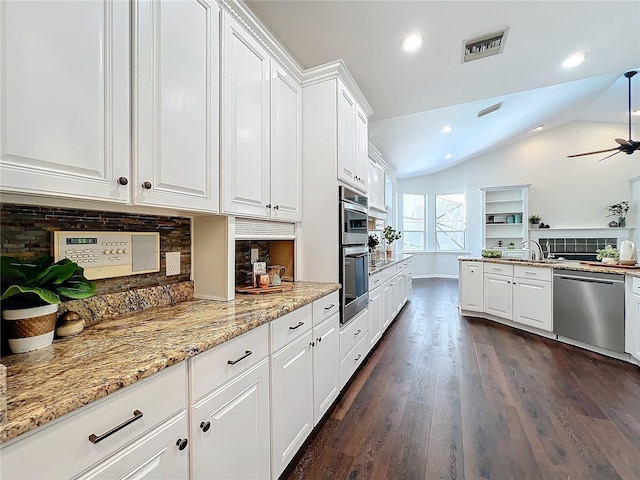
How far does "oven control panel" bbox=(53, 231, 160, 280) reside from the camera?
1.14 meters

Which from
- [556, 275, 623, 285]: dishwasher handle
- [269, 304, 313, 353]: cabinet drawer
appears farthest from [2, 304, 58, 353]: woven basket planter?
[556, 275, 623, 285]: dishwasher handle

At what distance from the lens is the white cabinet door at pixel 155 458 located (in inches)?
27.7

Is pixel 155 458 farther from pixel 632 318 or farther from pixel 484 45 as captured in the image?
pixel 632 318

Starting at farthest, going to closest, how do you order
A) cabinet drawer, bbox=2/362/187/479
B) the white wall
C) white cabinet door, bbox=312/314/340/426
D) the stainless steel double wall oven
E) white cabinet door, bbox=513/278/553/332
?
the white wall, white cabinet door, bbox=513/278/553/332, the stainless steel double wall oven, white cabinet door, bbox=312/314/340/426, cabinet drawer, bbox=2/362/187/479

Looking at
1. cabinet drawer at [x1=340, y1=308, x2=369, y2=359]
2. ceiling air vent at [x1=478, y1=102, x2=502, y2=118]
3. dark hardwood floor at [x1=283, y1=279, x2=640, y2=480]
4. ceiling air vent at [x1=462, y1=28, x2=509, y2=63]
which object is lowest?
dark hardwood floor at [x1=283, y1=279, x2=640, y2=480]

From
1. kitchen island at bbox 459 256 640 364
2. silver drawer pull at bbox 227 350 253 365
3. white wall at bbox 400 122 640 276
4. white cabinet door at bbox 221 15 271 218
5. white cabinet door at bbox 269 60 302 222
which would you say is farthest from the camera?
white wall at bbox 400 122 640 276

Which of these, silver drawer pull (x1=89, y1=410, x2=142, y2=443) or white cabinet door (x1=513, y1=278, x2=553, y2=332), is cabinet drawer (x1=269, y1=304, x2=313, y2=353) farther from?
white cabinet door (x1=513, y1=278, x2=553, y2=332)

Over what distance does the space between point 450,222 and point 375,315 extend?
647cm

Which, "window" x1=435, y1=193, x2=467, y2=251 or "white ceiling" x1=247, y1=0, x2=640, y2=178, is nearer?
"white ceiling" x1=247, y1=0, x2=640, y2=178

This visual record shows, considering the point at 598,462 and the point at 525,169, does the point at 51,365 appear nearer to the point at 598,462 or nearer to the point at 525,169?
the point at 598,462

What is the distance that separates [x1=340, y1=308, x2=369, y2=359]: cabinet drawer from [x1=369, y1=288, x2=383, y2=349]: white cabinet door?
0.20m

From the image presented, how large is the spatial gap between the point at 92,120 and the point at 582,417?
125 inches

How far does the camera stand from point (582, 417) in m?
1.99

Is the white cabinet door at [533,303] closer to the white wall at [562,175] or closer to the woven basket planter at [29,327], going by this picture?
the white wall at [562,175]
